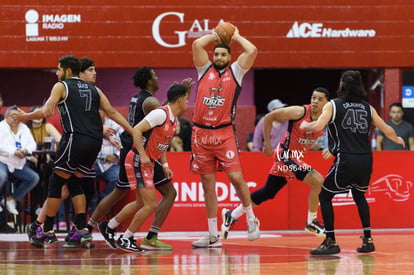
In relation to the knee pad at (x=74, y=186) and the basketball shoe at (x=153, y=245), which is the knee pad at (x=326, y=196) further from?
the knee pad at (x=74, y=186)

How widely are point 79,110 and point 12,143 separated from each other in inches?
142

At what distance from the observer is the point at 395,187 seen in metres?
13.5

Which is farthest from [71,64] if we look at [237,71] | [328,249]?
[328,249]

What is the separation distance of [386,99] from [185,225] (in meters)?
5.36

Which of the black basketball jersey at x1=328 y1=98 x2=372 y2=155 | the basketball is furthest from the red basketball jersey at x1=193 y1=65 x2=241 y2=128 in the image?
the black basketball jersey at x1=328 y1=98 x2=372 y2=155

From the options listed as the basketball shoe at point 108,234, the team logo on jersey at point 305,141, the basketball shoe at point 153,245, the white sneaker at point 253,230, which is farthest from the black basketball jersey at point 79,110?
the team logo on jersey at point 305,141

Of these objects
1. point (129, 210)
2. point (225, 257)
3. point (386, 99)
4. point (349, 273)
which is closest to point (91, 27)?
point (386, 99)

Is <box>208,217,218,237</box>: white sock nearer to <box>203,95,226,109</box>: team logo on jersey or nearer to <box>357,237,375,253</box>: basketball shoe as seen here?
<box>203,95,226,109</box>: team logo on jersey

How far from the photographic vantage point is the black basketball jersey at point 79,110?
10094 mm

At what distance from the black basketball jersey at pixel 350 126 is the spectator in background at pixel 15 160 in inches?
211

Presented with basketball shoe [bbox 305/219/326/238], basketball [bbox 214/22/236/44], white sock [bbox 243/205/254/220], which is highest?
basketball [bbox 214/22/236/44]

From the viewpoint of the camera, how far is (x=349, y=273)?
7887mm

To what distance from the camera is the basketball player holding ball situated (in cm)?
995

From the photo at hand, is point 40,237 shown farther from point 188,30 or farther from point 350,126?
point 188,30
